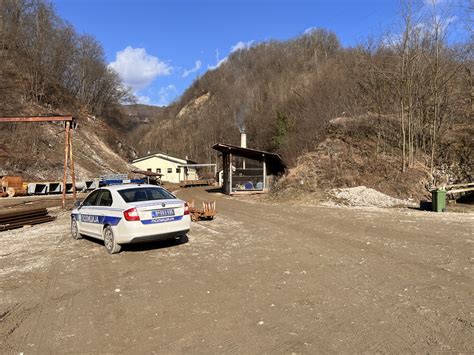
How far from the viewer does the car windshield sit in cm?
956

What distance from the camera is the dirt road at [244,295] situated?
14.8 feet

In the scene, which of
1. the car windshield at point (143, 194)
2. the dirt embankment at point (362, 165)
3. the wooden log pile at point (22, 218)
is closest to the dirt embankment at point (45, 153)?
the dirt embankment at point (362, 165)

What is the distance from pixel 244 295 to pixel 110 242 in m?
4.49

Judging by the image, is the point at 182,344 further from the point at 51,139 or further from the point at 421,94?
the point at 51,139

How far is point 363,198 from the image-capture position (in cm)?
2238

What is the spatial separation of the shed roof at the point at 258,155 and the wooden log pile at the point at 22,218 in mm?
17669

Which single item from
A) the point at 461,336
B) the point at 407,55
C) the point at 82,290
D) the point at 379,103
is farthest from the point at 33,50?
the point at 461,336

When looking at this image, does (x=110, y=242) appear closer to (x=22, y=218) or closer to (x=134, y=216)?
(x=134, y=216)

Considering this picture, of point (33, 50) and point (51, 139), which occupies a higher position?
point (33, 50)

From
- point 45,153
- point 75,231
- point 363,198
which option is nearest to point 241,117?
point 45,153

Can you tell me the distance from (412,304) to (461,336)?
1.07 m

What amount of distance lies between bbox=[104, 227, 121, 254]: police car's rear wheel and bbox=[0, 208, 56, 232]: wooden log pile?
6.21m

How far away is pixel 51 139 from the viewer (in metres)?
46.9

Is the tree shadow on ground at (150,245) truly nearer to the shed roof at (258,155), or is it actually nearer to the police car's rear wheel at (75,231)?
the police car's rear wheel at (75,231)
